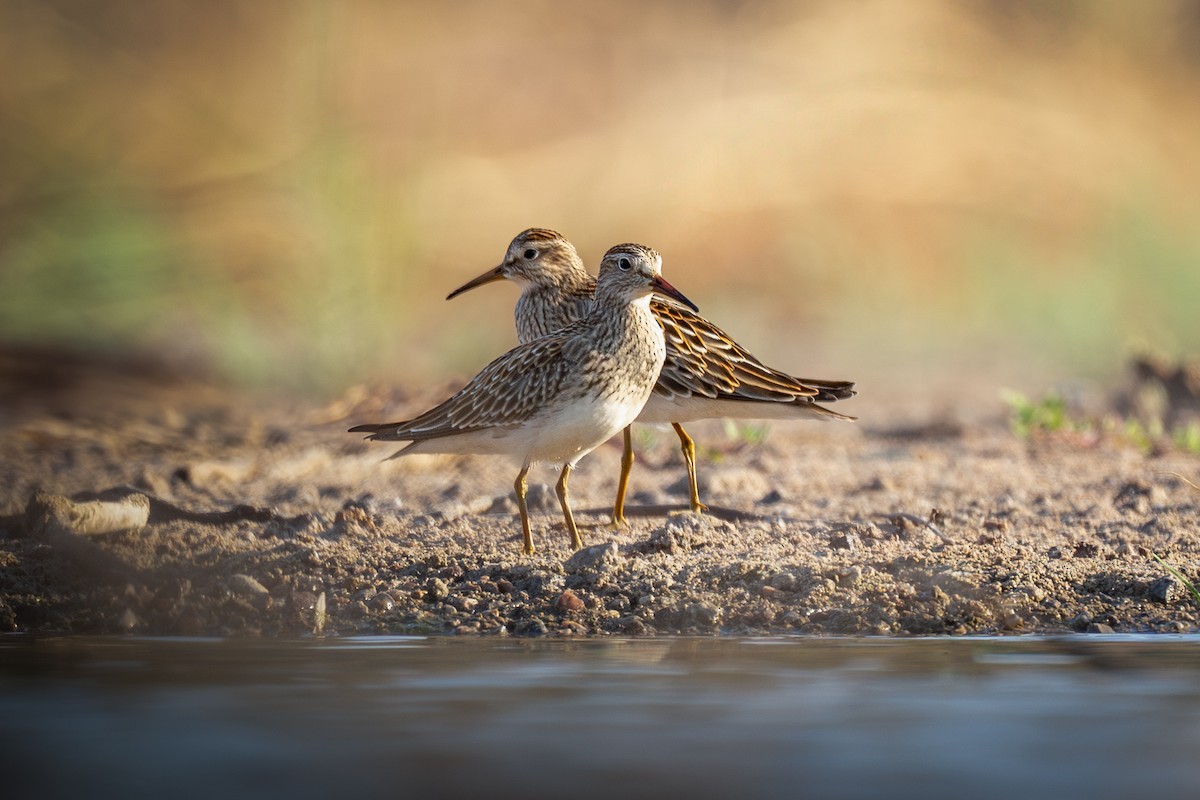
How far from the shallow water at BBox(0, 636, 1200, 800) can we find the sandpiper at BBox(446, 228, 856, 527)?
7.06 feet

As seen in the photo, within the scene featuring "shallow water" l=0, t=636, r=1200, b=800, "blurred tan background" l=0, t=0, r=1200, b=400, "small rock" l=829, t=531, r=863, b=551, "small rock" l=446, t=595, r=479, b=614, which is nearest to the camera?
"shallow water" l=0, t=636, r=1200, b=800

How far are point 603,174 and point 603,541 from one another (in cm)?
1115

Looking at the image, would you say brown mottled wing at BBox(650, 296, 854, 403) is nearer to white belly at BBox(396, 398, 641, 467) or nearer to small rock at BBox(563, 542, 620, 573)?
white belly at BBox(396, 398, 641, 467)

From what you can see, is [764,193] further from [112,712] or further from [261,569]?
[112,712]

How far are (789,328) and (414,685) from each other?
10940 millimetres

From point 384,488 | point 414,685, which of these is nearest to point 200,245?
point 384,488

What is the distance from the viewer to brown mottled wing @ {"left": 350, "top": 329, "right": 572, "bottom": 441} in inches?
284

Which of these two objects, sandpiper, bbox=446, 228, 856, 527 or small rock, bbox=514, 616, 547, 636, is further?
sandpiper, bbox=446, 228, 856, 527

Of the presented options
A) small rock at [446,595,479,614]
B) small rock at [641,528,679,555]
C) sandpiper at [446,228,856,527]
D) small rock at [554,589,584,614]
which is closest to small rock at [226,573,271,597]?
small rock at [446,595,479,614]

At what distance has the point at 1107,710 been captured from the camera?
15.7 ft

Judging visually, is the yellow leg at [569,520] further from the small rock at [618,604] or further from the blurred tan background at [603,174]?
the blurred tan background at [603,174]

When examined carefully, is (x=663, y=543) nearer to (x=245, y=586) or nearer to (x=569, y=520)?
(x=569, y=520)

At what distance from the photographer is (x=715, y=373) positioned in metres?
8.10

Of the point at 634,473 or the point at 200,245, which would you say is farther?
the point at 200,245
